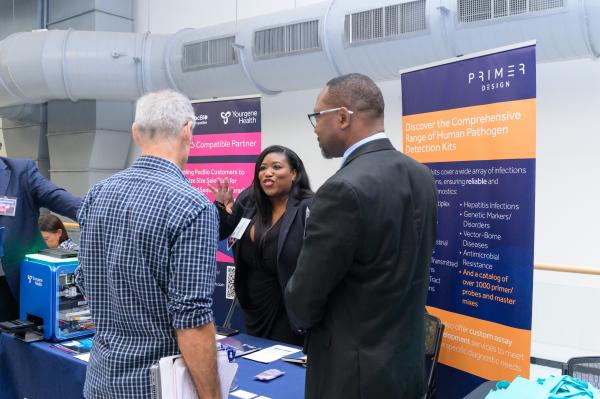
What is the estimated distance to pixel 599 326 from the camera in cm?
309

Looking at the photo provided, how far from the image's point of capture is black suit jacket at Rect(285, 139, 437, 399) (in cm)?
123

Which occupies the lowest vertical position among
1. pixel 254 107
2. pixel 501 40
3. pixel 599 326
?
pixel 599 326

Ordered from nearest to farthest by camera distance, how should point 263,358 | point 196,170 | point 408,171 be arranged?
point 408,171 → point 263,358 → point 196,170

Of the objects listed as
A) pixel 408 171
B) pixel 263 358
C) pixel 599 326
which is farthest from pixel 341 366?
pixel 599 326

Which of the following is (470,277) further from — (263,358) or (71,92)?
(71,92)

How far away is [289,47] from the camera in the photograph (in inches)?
156

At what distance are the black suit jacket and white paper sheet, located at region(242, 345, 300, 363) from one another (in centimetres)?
54

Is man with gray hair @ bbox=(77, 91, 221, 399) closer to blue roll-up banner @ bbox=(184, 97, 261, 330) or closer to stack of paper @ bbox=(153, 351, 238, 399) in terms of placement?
stack of paper @ bbox=(153, 351, 238, 399)

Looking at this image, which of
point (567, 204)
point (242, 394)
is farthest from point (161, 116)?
point (567, 204)

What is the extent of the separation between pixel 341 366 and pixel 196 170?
252 cm

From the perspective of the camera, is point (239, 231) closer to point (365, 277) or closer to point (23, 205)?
point (23, 205)

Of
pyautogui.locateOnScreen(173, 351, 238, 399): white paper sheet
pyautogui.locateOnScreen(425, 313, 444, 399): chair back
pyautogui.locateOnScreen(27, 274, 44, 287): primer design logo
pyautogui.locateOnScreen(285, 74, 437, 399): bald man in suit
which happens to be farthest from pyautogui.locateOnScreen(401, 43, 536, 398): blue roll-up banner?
pyautogui.locateOnScreen(27, 274, 44, 287): primer design logo

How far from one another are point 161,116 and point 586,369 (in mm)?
1499

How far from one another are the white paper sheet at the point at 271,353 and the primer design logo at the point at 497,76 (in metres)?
1.26
